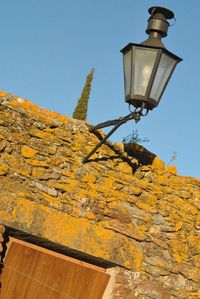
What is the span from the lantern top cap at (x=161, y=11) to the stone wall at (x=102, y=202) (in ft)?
3.69

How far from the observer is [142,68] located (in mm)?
3939

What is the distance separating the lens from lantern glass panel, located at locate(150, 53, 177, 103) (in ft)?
13.0

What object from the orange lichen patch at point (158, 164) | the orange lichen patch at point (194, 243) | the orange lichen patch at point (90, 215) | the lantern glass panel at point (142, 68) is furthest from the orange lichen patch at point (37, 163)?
the orange lichen patch at point (194, 243)

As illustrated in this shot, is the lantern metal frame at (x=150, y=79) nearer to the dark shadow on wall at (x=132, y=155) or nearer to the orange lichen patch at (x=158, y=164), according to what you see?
the dark shadow on wall at (x=132, y=155)

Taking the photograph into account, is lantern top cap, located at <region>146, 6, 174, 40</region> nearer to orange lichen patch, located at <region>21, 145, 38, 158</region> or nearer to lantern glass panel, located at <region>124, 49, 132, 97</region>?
lantern glass panel, located at <region>124, 49, 132, 97</region>

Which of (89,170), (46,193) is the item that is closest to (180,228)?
(89,170)

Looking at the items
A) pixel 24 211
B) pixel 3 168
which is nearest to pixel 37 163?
pixel 3 168

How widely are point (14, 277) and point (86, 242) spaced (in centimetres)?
62

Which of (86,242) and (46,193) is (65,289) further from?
(46,193)

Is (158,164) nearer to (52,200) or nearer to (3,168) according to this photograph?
(52,200)

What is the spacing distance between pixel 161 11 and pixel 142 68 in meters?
0.62

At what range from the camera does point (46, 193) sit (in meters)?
4.02

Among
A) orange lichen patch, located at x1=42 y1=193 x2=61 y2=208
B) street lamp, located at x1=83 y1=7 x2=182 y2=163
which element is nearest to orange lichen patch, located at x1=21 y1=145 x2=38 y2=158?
orange lichen patch, located at x1=42 y1=193 x2=61 y2=208

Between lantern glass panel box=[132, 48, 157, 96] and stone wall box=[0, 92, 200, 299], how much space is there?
0.69 metres
